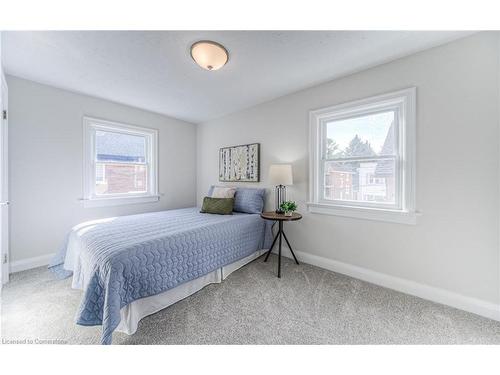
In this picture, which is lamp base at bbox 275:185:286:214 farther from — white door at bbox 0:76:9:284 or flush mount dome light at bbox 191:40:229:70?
white door at bbox 0:76:9:284

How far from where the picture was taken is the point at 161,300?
5.58 ft

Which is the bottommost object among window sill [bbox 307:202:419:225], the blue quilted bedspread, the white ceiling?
the blue quilted bedspread

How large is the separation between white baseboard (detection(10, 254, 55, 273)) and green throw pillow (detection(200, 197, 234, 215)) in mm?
2078

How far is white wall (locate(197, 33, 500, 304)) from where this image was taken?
5.21ft

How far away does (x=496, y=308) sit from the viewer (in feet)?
5.15

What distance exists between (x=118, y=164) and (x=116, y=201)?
604 mm

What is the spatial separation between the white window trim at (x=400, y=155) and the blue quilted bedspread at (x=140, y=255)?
98 cm

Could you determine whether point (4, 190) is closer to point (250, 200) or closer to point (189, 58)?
point (189, 58)

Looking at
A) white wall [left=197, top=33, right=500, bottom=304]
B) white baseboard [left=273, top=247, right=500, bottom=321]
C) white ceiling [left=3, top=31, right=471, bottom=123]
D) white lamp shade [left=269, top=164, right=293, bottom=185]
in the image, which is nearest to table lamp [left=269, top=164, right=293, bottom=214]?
white lamp shade [left=269, top=164, right=293, bottom=185]

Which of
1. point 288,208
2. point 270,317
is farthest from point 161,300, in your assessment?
point 288,208
